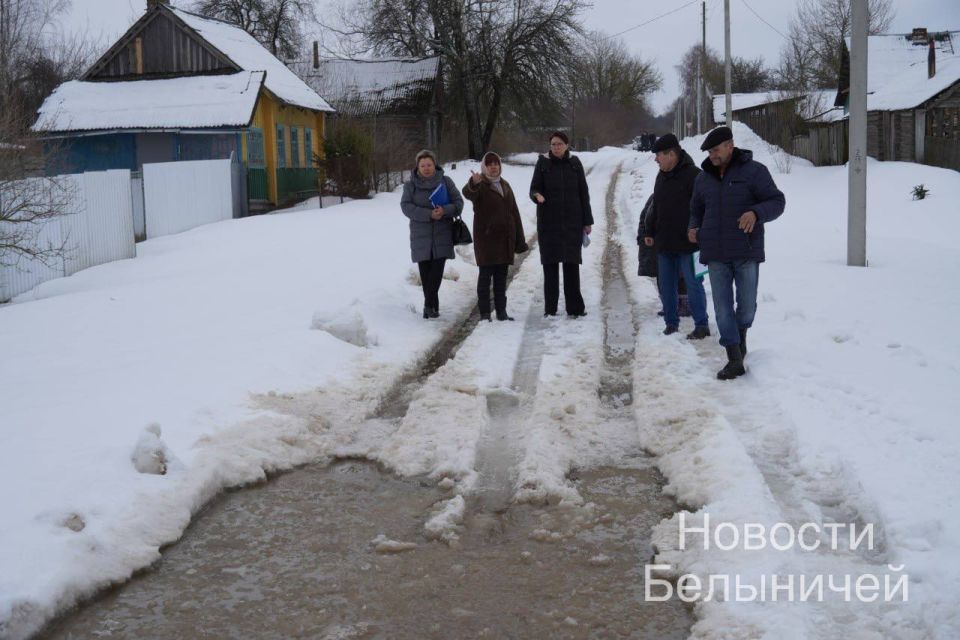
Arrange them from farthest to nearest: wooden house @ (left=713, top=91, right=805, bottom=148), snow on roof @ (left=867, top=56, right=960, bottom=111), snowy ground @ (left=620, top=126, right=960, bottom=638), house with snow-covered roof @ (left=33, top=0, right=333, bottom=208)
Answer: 1. wooden house @ (left=713, top=91, right=805, bottom=148)
2. snow on roof @ (left=867, top=56, right=960, bottom=111)
3. house with snow-covered roof @ (left=33, top=0, right=333, bottom=208)
4. snowy ground @ (left=620, top=126, right=960, bottom=638)

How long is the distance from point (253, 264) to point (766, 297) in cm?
743

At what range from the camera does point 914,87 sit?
33000 mm

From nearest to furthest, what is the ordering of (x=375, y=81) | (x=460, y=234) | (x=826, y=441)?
1. (x=826, y=441)
2. (x=460, y=234)
3. (x=375, y=81)

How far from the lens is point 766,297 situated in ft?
32.4

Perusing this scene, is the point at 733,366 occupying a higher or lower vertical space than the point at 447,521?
higher

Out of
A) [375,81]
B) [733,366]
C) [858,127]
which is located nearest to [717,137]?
[733,366]

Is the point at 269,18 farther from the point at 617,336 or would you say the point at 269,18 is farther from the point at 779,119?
the point at 617,336

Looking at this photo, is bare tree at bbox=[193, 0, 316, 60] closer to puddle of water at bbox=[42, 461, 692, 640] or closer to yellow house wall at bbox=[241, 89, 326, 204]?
yellow house wall at bbox=[241, 89, 326, 204]

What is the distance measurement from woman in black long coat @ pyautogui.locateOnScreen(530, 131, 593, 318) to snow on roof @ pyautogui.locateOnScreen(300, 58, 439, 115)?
33.6m

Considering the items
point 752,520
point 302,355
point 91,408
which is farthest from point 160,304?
point 752,520

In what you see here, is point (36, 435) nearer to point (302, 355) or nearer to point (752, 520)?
point (302, 355)

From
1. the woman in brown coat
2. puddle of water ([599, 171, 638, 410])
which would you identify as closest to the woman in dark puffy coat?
the woman in brown coat

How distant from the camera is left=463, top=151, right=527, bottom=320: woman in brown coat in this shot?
967 cm

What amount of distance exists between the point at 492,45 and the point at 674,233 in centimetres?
3934
